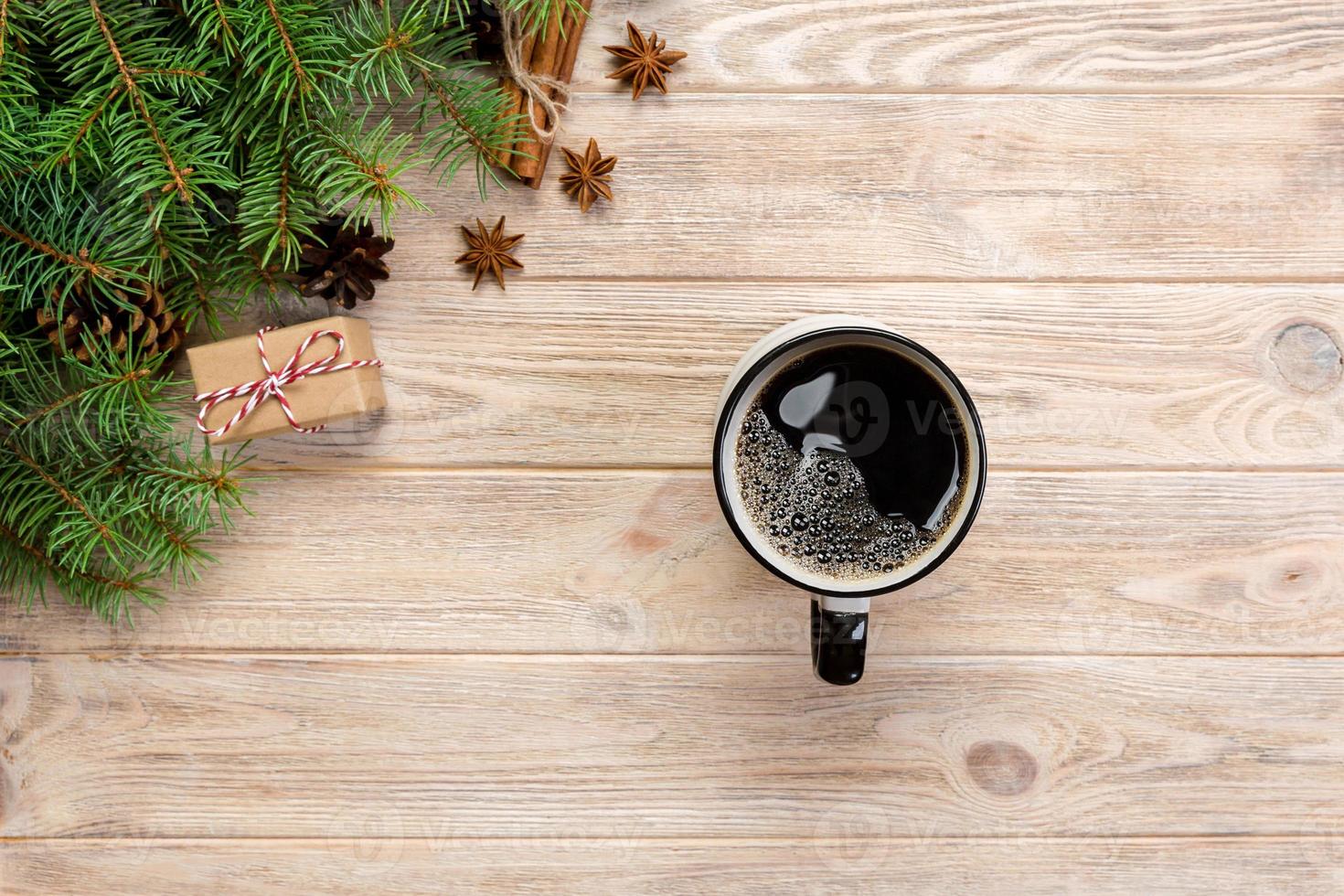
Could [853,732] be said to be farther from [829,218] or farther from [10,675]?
[10,675]

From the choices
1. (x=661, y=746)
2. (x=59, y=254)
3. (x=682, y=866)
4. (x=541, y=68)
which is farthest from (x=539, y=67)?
(x=682, y=866)

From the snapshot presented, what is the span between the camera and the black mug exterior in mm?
659

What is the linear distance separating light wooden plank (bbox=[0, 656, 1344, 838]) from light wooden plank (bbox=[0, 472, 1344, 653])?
0.03 metres

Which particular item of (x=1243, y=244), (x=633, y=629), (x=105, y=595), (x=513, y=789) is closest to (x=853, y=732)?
(x=633, y=629)

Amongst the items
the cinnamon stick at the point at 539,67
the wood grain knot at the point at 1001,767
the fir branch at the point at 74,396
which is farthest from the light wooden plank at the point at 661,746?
the cinnamon stick at the point at 539,67

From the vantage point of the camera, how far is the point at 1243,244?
820mm

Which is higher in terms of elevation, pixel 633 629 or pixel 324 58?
pixel 324 58

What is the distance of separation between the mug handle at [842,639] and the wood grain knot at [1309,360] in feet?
1.66

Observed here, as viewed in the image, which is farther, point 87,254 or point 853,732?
point 853,732

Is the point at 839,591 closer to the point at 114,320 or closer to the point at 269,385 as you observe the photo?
the point at 269,385

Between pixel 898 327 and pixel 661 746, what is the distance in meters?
0.47

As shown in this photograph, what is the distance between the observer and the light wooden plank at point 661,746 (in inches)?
33.0

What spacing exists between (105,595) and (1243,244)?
114cm

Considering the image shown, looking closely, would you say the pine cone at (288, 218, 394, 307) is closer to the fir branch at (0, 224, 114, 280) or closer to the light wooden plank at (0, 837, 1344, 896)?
the fir branch at (0, 224, 114, 280)
